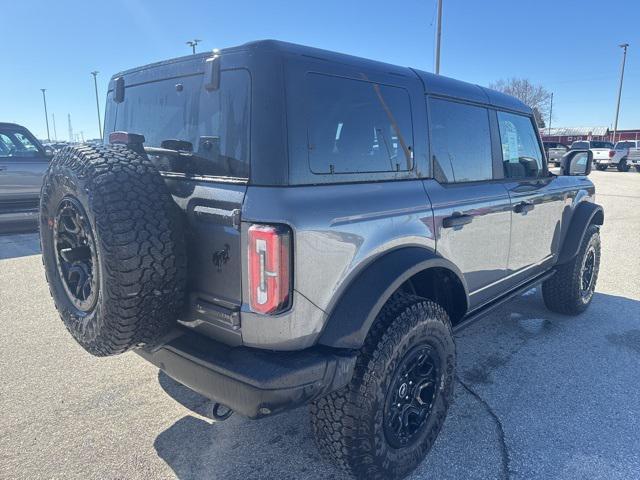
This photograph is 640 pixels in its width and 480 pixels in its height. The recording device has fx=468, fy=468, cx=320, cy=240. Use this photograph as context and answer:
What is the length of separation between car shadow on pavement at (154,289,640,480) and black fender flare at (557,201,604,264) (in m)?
0.84

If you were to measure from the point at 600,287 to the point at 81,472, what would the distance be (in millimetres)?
5716

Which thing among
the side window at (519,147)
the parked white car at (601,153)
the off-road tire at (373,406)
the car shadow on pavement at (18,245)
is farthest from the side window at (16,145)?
the parked white car at (601,153)

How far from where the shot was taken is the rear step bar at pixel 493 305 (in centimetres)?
306

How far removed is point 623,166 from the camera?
91.2 feet

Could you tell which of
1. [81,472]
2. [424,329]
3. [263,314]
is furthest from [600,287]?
[81,472]

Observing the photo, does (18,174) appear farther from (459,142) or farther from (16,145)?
(459,142)

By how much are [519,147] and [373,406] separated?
258 centimetres

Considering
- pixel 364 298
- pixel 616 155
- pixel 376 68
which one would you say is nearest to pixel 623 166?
pixel 616 155

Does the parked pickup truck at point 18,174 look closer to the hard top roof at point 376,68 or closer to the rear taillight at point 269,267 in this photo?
the hard top roof at point 376,68

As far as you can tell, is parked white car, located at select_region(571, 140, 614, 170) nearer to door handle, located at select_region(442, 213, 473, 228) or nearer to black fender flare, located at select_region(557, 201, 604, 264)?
black fender flare, located at select_region(557, 201, 604, 264)

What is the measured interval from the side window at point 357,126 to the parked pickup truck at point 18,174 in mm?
7392

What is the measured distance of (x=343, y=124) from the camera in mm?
2213

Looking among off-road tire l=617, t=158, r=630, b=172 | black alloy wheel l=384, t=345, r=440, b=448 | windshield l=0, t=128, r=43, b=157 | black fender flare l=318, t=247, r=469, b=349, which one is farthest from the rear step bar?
off-road tire l=617, t=158, r=630, b=172

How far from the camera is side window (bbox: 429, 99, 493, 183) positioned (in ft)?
9.18
